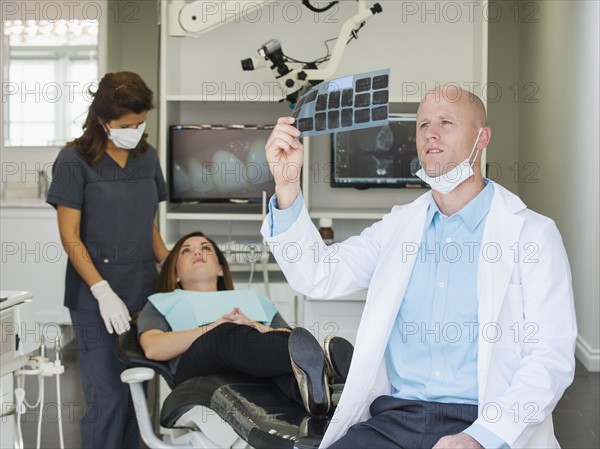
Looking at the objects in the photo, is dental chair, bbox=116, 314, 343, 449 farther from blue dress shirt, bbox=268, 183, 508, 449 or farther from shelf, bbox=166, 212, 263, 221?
shelf, bbox=166, 212, 263, 221

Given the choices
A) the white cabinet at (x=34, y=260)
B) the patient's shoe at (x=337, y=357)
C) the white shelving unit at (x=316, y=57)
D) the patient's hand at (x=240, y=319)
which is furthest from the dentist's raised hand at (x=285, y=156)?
the white cabinet at (x=34, y=260)

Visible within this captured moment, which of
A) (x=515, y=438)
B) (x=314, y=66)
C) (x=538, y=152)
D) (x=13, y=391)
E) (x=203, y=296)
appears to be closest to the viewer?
(x=515, y=438)

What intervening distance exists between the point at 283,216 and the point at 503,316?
0.48 metres

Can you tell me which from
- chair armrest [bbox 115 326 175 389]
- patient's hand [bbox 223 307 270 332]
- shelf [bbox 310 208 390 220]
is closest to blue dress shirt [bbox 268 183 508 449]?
patient's hand [bbox 223 307 270 332]

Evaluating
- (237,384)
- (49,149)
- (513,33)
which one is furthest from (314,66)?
(513,33)

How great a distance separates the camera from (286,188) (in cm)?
174

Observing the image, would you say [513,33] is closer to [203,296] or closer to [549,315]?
[203,296]

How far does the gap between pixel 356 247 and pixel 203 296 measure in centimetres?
86

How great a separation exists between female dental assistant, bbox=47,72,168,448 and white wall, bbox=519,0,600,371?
259 centimetres

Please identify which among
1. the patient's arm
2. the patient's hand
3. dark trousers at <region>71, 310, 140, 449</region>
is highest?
the patient's hand

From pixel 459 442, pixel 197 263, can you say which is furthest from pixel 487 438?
pixel 197 263

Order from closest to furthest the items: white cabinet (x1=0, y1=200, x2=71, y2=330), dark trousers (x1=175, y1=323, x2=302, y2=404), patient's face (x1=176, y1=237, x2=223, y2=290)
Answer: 1. dark trousers (x1=175, y1=323, x2=302, y2=404)
2. patient's face (x1=176, y1=237, x2=223, y2=290)
3. white cabinet (x1=0, y1=200, x2=71, y2=330)

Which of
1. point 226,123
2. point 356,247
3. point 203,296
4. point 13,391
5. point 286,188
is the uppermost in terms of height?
point 226,123

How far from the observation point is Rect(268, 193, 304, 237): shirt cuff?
177 centimetres
